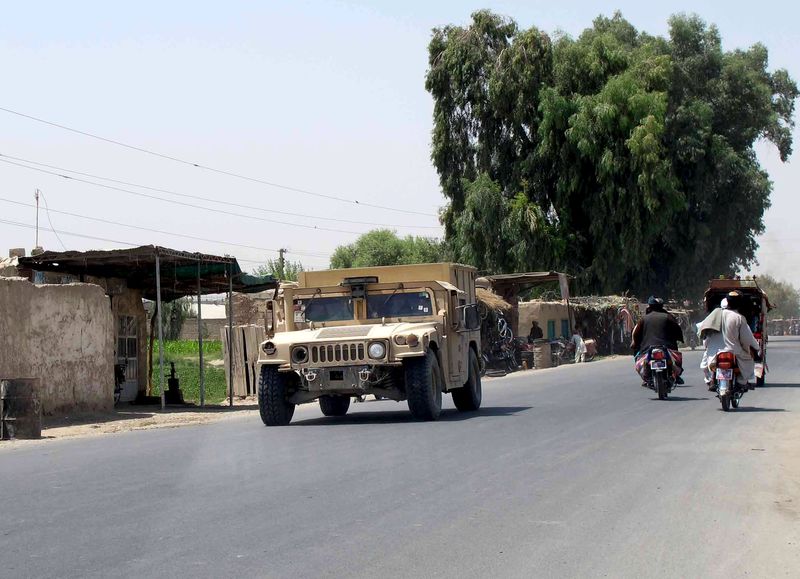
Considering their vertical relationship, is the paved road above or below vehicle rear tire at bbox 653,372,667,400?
below

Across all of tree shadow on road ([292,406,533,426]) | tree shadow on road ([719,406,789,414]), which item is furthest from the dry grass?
tree shadow on road ([719,406,789,414])

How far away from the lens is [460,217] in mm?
54781

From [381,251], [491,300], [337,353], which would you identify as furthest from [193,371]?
[381,251]

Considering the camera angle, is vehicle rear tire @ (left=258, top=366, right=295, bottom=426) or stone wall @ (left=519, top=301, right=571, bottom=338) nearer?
vehicle rear tire @ (left=258, top=366, right=295, bottom=426)

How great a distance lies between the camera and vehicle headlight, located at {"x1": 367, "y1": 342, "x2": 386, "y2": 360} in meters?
15.7

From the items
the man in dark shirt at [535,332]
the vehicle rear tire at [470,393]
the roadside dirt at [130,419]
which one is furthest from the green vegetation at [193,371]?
the man in dark shirt at [535,332]

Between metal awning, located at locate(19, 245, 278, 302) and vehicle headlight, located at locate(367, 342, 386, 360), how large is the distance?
19.8 feet

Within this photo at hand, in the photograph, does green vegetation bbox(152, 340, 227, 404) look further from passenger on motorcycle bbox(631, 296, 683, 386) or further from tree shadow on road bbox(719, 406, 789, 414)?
tree shadow on road bbox(719, 406, 789, 414)

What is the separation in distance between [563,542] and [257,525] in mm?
2106

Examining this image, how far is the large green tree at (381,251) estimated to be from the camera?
106m

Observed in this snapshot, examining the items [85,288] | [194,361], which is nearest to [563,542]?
[85,288]

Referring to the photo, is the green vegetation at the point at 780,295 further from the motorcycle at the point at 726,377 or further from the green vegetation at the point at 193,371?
the motorcycle at the point at 726,377

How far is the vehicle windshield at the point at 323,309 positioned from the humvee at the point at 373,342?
0.6 inches

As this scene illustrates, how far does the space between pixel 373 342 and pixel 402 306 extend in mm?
1607
